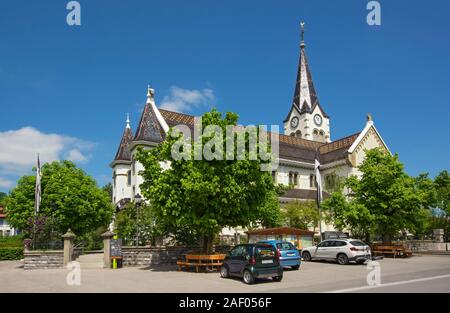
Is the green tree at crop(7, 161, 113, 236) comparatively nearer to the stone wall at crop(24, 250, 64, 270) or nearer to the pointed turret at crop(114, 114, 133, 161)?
the pointed turret at crop(114, 114, 133, 161)

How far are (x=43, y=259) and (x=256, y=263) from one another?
1528cm

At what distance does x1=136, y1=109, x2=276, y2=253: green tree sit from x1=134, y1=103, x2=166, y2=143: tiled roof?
19.1m

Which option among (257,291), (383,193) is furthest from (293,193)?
(257,291)

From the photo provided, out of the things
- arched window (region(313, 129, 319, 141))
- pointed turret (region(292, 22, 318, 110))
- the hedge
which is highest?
pointed turret (region(292, 22, 318, 110))

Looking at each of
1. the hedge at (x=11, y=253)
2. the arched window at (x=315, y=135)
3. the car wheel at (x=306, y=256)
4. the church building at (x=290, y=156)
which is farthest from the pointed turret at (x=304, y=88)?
the hedge at (x=11, y=253)

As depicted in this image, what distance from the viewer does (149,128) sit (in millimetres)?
39906

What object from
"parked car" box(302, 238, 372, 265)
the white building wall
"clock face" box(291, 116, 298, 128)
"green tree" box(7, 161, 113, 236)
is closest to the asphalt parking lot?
"parked car" box(302, 238, 372, 265)

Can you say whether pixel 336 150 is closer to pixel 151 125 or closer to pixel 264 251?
pixel 151 125

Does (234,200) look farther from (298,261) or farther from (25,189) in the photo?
(25,189)

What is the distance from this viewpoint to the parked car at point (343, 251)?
22.1 metres

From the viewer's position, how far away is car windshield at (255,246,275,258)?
48.6 feet

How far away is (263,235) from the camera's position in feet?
86.6

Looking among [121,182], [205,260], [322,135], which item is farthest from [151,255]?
[322,135]

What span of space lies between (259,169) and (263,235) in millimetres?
8208
